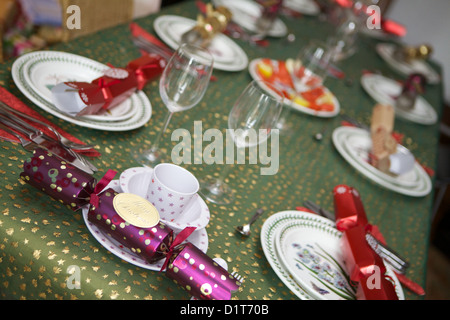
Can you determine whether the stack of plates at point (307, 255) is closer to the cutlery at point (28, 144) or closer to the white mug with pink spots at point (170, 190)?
the white mug with pink spots at point (170, 190)

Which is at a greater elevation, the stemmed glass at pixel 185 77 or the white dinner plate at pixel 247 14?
the stemmed glass at pixel 185 77

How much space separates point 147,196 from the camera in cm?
70

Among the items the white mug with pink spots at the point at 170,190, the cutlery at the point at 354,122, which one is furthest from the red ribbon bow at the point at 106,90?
the cutlery at the point at 354,122

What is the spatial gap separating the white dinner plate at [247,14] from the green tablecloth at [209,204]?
12 cm

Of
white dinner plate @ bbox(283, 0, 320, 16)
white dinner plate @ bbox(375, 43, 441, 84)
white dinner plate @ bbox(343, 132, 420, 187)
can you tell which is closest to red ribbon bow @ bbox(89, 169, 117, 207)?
white dinner plate @ bbox(343, 132, 420, 187)

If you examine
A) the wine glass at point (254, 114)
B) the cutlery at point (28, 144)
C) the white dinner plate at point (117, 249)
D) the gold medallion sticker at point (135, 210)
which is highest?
the wine glass at point (254, 114)

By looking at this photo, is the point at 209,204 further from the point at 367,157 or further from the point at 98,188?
the point at 367,157

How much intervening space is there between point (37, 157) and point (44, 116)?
22 cm

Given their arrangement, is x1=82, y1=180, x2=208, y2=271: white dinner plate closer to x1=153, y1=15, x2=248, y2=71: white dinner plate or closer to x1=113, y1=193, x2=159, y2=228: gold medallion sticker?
x1=113, y1=193, x2=159, y2=228: gold medallion sticker

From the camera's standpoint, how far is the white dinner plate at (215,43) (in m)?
1.34

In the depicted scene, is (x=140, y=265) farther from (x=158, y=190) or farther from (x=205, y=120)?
(x=205, y=120)

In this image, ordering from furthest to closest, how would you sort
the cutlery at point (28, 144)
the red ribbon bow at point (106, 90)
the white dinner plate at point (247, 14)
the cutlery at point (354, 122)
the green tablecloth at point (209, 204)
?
1. the white dinner plate at point (247, 14)
2. the cutlery at point (354, 122)
3. the red ribbon bow at point (106, 90)
4. the cutlery at point (28, 144)
5. the green tablecloth at point (209, 204)

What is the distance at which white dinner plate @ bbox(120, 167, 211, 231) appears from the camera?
0.70m

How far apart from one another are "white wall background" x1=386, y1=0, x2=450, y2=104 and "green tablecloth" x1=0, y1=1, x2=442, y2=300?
3.17 meters
